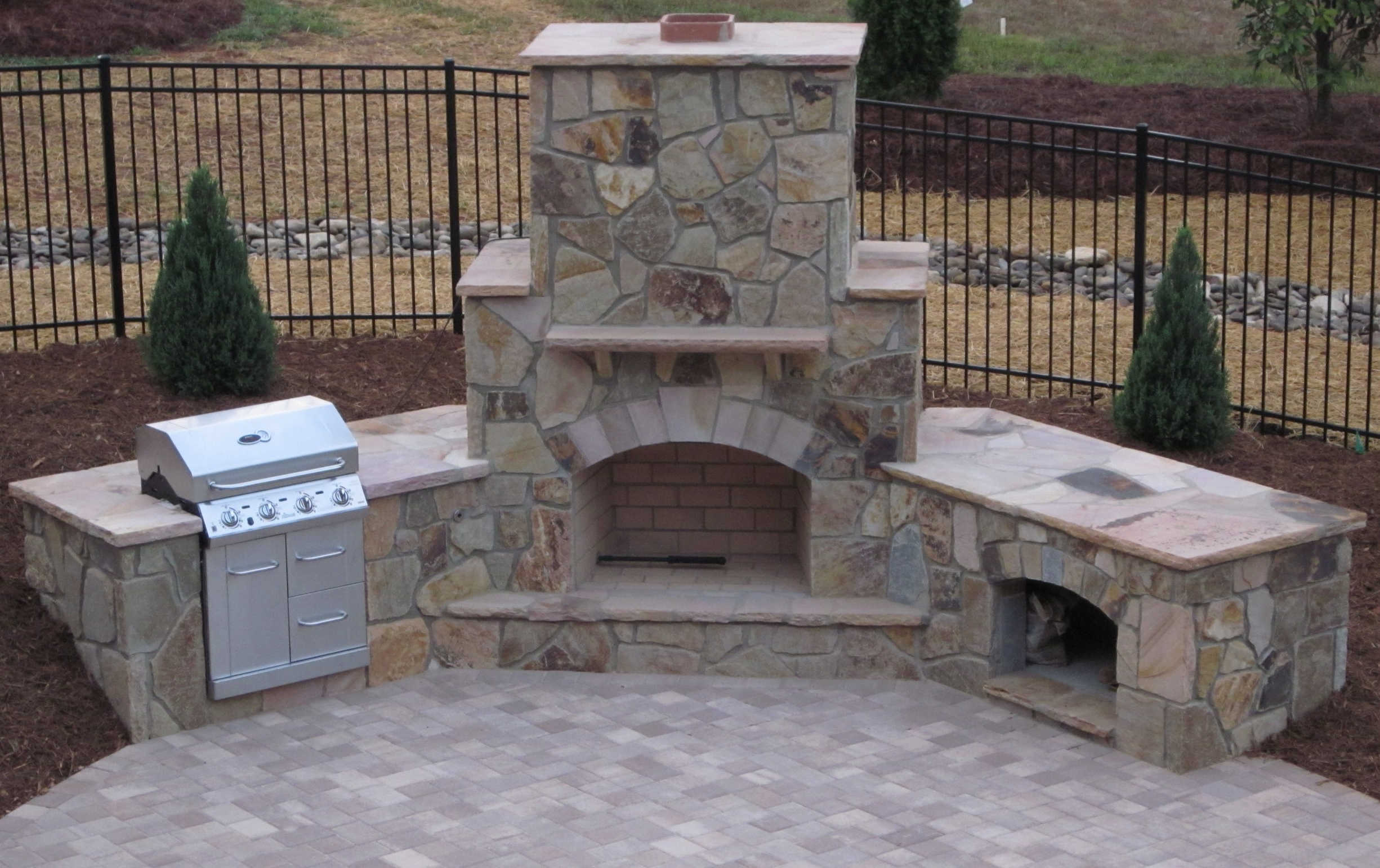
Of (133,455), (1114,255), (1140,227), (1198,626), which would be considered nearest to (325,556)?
(133,455)

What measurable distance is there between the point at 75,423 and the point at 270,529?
2702 mm

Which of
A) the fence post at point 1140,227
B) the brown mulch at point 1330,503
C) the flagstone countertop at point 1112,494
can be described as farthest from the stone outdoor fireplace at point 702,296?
the fence post at point 1140,227

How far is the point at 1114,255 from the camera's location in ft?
38.3

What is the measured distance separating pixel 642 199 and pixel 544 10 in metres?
14.6

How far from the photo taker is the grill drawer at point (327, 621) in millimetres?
7469

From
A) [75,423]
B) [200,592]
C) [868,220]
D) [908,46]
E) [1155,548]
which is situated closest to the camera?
[1155,548]

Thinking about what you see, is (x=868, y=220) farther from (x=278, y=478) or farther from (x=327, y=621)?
(x=278, y=478)

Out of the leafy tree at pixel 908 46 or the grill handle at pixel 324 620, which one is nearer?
the grill handle at pixel 324 620

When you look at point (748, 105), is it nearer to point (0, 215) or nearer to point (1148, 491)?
point (1148, 491)

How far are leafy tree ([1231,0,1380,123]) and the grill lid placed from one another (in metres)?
10.4

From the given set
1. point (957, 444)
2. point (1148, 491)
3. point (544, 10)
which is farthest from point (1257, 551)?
point (544, 10)

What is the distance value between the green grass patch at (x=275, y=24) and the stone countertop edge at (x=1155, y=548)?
13846 millimetres

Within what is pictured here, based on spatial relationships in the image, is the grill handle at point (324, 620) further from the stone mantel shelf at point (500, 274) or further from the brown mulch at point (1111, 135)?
the brown mulch at point (1111, 135)

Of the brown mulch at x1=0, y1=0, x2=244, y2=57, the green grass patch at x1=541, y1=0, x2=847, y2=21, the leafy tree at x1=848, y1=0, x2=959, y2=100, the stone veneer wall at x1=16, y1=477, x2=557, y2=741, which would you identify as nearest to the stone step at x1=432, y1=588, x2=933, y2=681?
the stone veneer wall at x1=16, y1=477, x2=557, y2=741
